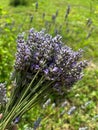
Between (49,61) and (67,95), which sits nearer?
(49,61)

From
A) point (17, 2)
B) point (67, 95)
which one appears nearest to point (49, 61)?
point (67, 95)

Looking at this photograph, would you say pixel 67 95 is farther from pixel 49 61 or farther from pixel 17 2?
pixel 17 2

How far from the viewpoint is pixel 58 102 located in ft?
14.4

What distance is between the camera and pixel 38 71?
4.85ft

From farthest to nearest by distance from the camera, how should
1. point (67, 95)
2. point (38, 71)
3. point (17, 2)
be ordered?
point (17, 2)
point (67, 95)
point (38, 71)

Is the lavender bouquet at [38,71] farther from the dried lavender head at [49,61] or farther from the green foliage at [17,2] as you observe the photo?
the green foliage at [17,2]

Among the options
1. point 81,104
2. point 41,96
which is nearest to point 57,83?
point 41,96

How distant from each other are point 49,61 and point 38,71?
77mm

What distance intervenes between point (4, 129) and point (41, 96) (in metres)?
0.24

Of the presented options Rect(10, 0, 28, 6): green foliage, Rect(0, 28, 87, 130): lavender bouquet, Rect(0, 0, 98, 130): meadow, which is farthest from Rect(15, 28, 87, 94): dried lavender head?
Rect(10, 0, 28, 6): green foliage

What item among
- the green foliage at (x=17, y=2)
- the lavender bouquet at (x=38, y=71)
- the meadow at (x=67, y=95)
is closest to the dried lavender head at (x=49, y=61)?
the lavender bouquet at (x=38, y=71)

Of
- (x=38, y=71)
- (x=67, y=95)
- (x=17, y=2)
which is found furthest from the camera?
(x=17, y=2)

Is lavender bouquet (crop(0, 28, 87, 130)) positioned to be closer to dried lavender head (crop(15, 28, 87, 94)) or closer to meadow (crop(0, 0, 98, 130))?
dried lavender head (crop(15, 28, 87, 94))

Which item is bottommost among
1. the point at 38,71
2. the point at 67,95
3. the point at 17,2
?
the point at 67,95
